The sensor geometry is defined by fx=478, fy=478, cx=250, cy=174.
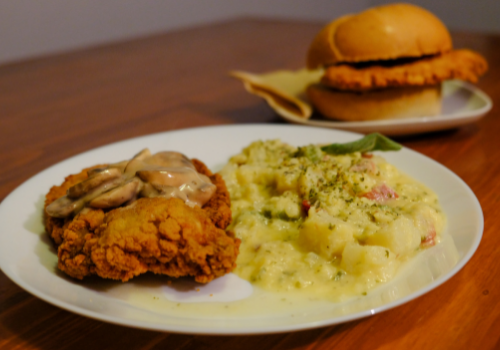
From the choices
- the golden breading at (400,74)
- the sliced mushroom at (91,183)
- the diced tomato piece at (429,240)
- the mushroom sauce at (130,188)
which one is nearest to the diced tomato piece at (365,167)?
the diced tomato piece at (429,240)

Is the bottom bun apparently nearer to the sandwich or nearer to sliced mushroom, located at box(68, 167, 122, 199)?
the sandwich

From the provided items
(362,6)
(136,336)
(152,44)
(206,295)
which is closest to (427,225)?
(206,295)

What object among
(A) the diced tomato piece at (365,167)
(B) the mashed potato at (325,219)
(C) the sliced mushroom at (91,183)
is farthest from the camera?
(A) the diced tomato piece at (365,167)

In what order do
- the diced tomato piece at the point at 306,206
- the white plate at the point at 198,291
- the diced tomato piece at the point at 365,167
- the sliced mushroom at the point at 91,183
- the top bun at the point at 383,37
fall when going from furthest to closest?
the top bun at the point at 383,37
the diced tomato piece at the point at 365,167
the diced tomato piece at the point at 306,206
the sliced mushroom at the point at 91,183
the white plate at the point at 198,291

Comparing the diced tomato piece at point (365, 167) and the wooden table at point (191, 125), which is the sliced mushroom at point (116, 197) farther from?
the diced tomato piece at point (365, 167)

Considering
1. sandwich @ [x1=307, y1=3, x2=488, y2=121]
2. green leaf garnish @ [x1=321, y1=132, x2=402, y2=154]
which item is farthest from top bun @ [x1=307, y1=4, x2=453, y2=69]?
green leaf garnish @ [x1=321, y1=132, x2=402, y2=154]

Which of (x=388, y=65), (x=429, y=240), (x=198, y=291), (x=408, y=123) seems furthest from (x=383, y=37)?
(x=198, y=291)
